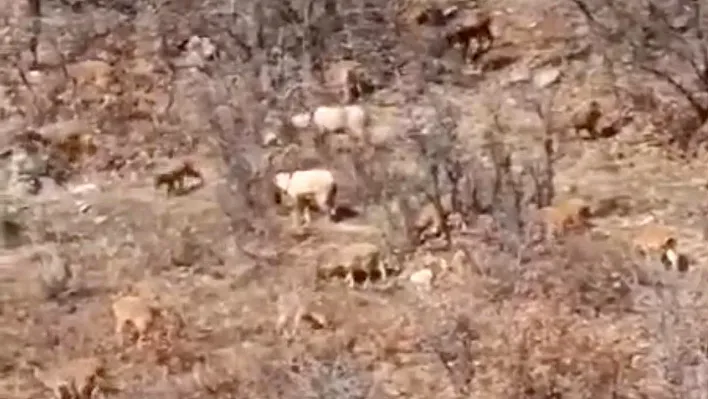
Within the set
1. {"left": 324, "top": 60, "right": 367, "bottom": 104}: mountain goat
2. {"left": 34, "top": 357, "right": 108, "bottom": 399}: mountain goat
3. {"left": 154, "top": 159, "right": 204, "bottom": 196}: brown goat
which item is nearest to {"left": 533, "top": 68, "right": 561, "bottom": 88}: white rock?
{"left": 324, "top": 60, "right": 367, "bottom": 104}: mountain goat

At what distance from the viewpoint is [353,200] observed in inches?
72.7

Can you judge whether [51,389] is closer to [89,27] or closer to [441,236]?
[441,236]

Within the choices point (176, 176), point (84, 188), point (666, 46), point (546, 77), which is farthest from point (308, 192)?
point (666, 46)

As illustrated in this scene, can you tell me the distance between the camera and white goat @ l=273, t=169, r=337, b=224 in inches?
72.3

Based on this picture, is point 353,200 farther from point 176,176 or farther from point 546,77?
point 546,77

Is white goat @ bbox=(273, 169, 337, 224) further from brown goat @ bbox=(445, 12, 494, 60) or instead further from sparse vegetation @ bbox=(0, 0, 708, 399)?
brown goat @ bbox=(445, 12, 494, 60)

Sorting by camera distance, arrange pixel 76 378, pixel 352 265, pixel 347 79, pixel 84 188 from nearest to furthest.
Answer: pixel 76 378
pixel 352 265
pixel 84 188
pixel 347 79

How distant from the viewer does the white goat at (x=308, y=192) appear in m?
1.84

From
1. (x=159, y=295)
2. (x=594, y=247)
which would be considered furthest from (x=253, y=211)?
(x=594, y=247)

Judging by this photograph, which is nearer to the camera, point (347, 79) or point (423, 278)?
point (423, 278)

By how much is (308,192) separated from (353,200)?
0.19 ft

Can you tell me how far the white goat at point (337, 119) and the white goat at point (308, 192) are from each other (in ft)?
0.34

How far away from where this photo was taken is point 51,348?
5.49ft

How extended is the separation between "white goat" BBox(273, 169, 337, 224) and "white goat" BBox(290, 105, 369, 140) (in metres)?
0.10
